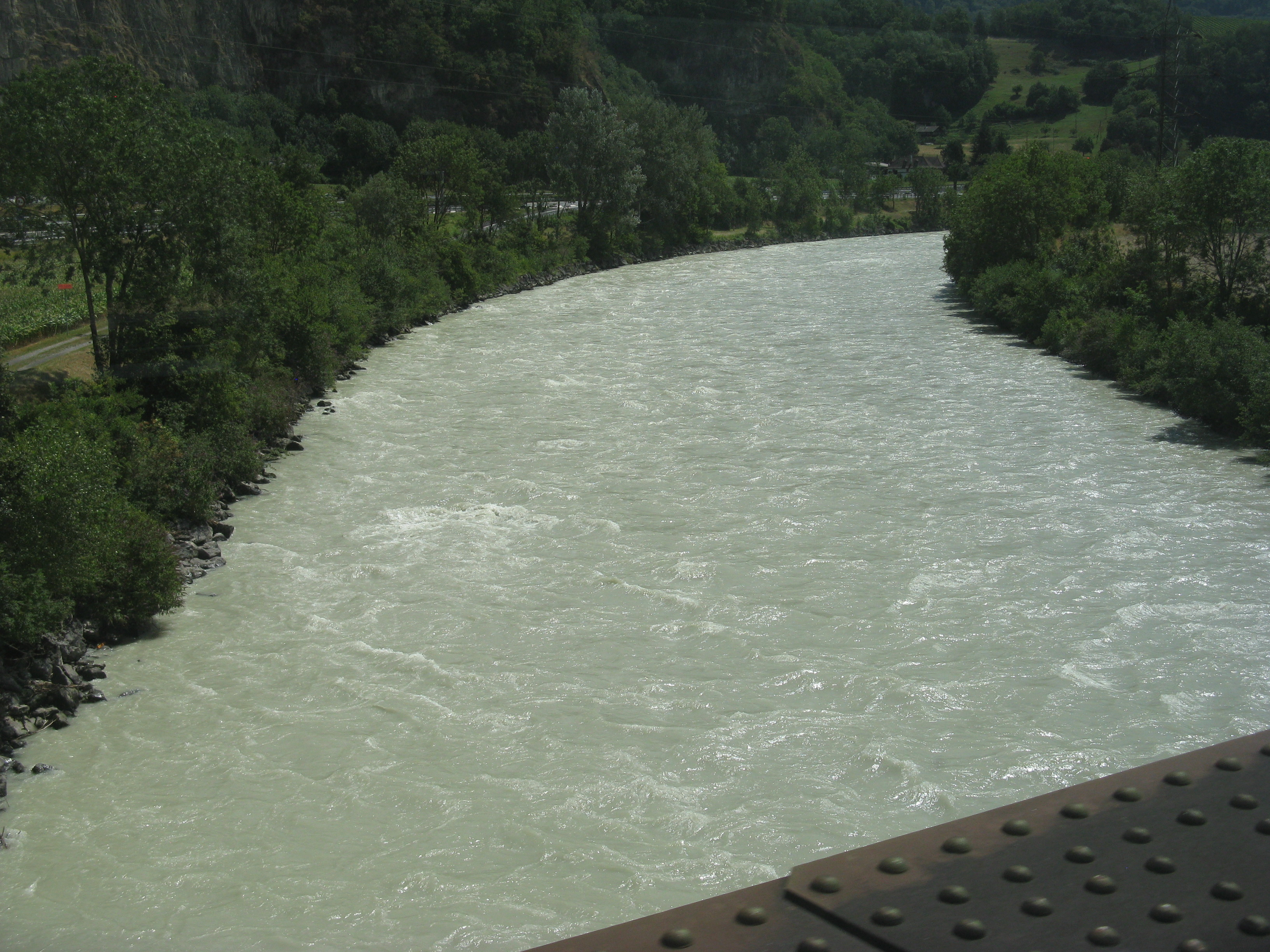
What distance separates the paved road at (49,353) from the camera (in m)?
20.5

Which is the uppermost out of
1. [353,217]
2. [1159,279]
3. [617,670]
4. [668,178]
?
[668,178]

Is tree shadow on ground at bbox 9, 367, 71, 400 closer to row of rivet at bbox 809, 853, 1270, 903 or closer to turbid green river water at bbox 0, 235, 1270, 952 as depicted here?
turbid green river water at bbox 0, 235, 1270, 952

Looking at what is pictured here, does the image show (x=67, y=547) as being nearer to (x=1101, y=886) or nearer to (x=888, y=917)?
(x=888, y=917)

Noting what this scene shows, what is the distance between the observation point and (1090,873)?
169cm

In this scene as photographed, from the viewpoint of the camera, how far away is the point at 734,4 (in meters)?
144

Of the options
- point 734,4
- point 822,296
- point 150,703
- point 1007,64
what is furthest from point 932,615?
point 1007,64

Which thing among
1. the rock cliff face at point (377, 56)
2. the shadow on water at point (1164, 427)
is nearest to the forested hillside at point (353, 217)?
the rock cliff face at point (377, 56)

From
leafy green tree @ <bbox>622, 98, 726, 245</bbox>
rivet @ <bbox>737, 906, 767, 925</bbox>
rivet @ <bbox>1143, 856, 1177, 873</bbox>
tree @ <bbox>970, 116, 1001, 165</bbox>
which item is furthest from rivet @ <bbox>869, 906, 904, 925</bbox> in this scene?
tree @ <bbox>970, 116, 1001, 165</bbox>

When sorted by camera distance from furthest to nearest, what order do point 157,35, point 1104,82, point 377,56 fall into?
point 1104,82, point 377,56, point 157,35

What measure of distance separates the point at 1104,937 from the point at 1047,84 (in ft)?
543

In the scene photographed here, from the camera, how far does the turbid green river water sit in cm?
916

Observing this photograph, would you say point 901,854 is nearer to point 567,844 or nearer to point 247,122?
point 567,844

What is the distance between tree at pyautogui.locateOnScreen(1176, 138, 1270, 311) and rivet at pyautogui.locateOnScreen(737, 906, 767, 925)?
2850 centimetres

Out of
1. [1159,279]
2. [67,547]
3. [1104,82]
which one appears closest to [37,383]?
[67,547]
